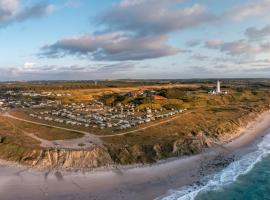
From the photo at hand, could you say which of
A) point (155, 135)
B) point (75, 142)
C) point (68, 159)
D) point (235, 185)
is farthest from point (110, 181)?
point (155, 135)

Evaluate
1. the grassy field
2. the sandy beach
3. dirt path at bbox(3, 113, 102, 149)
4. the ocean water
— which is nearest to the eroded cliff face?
the grassy field

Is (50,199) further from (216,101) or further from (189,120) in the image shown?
(216,101)

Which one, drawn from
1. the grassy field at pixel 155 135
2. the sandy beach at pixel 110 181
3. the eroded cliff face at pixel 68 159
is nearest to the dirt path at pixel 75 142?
the grassy field at pixel 155 135

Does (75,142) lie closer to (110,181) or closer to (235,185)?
(110,181)

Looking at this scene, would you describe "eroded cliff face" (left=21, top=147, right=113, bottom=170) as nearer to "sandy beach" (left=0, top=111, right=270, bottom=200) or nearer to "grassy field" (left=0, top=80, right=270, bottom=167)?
"grassy field" (left=0, top=80, right=270, bottom=167)

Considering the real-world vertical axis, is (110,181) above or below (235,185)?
above

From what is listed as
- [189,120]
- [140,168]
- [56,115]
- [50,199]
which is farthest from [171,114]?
[50,199]
